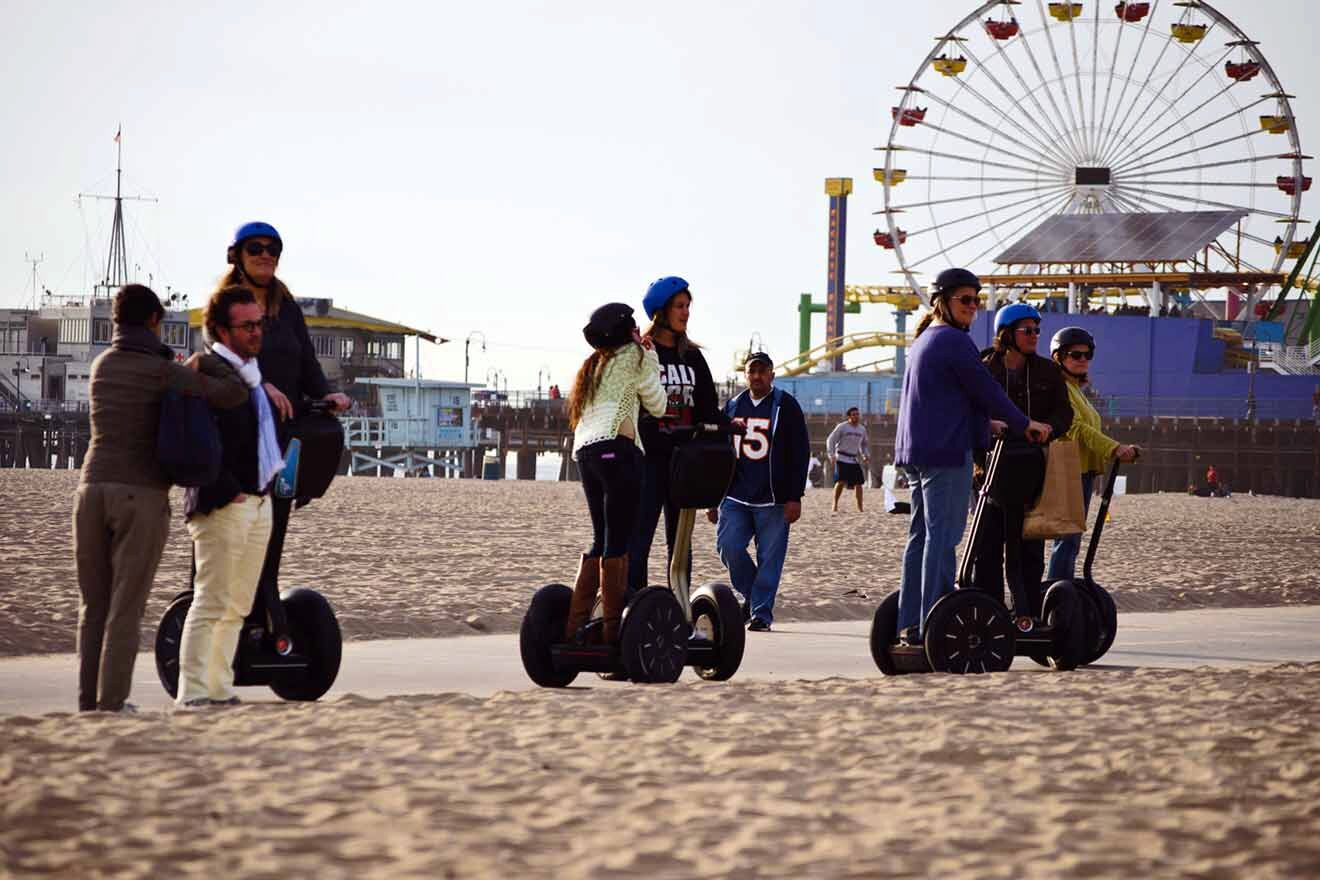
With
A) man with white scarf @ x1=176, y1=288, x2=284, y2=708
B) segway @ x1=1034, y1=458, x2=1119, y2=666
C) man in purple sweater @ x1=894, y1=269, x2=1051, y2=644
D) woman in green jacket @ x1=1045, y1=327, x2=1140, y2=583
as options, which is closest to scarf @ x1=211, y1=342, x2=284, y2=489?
man with white scarf @ x1=176, y1=288, x2=284, y2=708

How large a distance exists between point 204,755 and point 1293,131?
181 ft

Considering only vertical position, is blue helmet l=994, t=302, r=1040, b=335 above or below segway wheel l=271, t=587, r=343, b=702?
above

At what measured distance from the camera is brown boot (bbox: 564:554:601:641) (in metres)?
7.05

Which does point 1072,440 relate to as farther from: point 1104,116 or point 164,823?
point 1104,116

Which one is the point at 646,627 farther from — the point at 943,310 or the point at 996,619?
the point at 943,310

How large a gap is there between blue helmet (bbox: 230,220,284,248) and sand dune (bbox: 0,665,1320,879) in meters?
1.56

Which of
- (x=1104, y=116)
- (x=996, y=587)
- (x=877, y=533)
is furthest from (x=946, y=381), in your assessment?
(x=1104, y=116)

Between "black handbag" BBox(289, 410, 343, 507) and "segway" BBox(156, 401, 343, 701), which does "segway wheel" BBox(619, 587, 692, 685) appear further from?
"black handbag" BBox(289, 410, 343, 507)

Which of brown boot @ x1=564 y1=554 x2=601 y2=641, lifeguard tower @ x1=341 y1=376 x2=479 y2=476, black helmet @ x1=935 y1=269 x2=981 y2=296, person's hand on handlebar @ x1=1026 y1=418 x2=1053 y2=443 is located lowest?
brown boot @ x1=564 y1=554 x2=601 y2=641

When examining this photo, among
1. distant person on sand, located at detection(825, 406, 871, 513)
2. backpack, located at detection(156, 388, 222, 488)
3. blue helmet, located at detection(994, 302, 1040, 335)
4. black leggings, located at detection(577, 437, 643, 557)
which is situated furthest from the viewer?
distant person on sand, located at detection(825, 406, 871, 513)

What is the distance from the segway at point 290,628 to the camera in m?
6.43

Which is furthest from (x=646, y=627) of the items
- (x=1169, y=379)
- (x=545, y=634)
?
(x=1169, y=379)

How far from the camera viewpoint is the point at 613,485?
686cm

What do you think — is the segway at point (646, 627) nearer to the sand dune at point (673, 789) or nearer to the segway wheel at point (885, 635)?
the segway wheel at point (885, 635)
